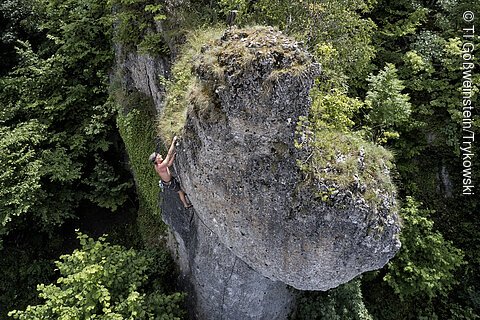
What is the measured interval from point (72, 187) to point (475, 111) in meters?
11.3

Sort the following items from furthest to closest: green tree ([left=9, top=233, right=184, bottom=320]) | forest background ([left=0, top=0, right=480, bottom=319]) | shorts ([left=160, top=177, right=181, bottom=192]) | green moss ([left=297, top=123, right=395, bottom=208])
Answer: forest background ([left=0, top=0, right=480, bottom=319]) < green tree ([left=9, top=233, right=184, bottom=320]) < shorts ([left=160, top=177, right=181, bottom=192]) < green moss ([left=297, top=123, right=395, bottom=208])

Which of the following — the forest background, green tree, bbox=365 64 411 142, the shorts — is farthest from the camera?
green tree, bbox=365 64 411 142

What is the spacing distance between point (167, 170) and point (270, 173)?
236 centimetres

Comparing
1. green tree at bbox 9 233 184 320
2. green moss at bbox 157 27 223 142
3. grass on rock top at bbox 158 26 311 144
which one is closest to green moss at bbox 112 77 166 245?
green tree at bbox 9 233 184 320

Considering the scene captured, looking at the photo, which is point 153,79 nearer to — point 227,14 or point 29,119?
point 227,14

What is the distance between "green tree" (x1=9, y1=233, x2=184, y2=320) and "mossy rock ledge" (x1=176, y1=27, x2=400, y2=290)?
2.70m

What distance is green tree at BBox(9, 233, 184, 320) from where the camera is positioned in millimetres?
7672

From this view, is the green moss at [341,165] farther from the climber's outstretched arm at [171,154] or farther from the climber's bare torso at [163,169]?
the climber's bare torso at [163,169]

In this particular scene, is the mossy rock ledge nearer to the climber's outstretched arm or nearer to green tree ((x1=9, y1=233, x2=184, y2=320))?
the climber's outstretched arm

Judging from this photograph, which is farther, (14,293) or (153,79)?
(14,293)

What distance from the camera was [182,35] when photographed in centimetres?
769

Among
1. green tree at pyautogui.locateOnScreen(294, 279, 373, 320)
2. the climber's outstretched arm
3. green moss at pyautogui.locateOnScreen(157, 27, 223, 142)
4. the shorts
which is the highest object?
green moss at pyautogui.locateOnScreen(157, 27, 223, 142)

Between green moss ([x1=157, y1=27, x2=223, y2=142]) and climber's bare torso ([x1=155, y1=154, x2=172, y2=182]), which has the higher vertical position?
green moss ([x1=157, y1=27, x2=223, y2=142])

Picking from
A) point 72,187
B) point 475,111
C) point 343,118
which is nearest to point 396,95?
point 475,111
